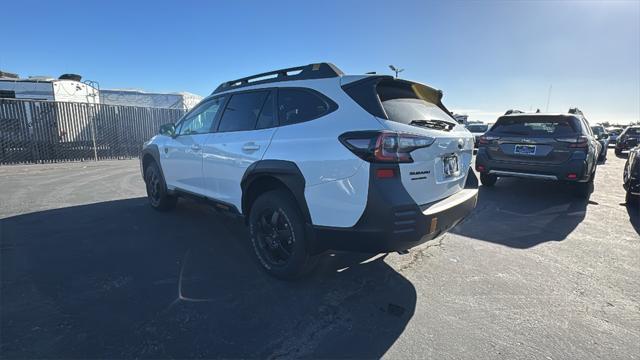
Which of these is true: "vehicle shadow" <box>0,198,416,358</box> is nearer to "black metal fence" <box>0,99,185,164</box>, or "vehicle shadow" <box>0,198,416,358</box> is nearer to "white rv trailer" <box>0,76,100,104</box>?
"black metal fence" <box>0,99,185,164</box>

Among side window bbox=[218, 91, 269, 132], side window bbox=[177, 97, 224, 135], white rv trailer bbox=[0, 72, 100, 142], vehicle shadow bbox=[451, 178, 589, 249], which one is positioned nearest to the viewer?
side window bbox=[218, 91, 269, 132]

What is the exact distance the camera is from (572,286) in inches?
120

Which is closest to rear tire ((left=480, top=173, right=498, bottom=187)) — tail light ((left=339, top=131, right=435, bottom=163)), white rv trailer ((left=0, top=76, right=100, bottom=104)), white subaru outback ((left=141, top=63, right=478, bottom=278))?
white subaru outback ((left=141, top=63, right=478, bottom=278))

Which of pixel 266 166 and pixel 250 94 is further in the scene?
pixel 250 94

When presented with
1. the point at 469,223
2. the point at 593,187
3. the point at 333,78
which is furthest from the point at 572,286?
the point at 593,187

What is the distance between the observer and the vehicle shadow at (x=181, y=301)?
2.19 metres

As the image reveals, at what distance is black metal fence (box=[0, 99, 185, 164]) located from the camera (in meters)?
11.5

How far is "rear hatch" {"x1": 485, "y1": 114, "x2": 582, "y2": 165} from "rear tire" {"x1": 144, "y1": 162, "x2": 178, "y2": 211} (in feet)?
19.6

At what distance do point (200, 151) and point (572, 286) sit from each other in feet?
13.5

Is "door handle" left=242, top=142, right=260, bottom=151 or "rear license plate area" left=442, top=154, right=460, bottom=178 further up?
"door handle" left=242, top=142, right=260, bottom=151

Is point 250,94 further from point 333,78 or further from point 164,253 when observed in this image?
point 164,253

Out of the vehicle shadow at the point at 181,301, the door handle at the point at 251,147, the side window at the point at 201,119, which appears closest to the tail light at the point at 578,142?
the vehicle shadow at the point at 181,301

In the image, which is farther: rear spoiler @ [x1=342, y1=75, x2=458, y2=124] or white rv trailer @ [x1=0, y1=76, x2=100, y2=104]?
white rv trailer @ [x1=0, y1=76, x2=100, y2=104]

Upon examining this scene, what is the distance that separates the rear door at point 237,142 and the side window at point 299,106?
12 centimetres
